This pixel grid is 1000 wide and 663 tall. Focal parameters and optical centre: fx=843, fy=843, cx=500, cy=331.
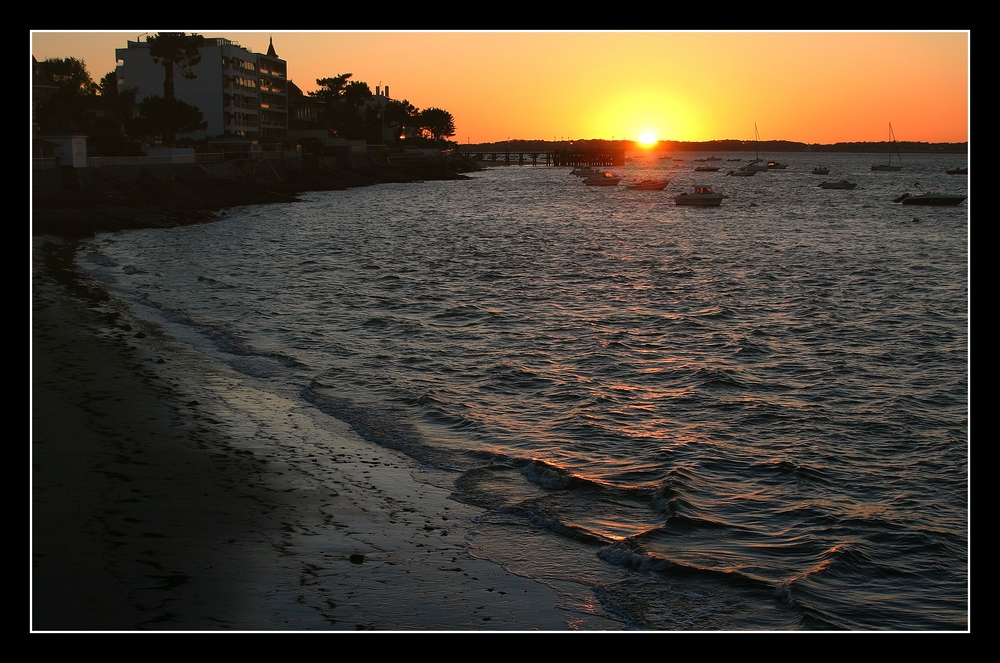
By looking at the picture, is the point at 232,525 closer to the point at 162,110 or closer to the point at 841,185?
the point at 162,110

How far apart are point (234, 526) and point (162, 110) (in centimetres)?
9063

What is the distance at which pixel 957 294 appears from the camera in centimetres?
3319

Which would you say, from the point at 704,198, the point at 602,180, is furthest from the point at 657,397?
the point at 602,180

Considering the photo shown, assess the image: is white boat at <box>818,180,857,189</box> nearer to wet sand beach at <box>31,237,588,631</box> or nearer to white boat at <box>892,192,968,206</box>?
white boat at <box>892,192,968,206</box>

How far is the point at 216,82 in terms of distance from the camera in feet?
364

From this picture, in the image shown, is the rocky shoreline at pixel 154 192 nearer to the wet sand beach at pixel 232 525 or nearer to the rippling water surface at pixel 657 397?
the rippling water surface at pixel 657 397

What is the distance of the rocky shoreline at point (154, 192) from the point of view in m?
45.7

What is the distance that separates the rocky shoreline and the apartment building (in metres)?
13.3

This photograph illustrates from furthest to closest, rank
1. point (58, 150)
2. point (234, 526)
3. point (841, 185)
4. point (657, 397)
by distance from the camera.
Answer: point (841, 185) → point (58, 150) → point (657, 397) → point (234, 526)

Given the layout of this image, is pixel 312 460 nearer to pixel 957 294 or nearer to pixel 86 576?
pixel 86 576

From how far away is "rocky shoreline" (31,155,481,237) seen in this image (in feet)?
150
